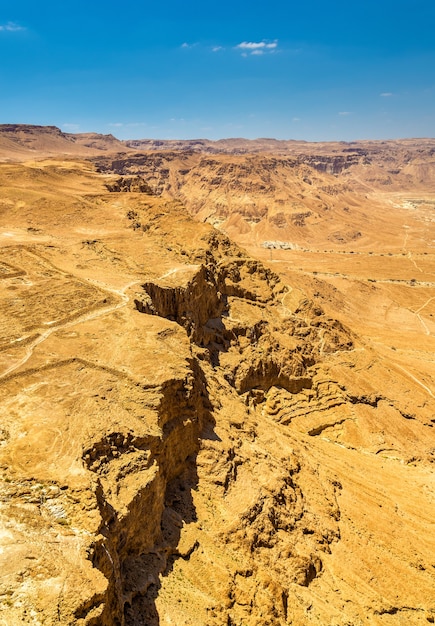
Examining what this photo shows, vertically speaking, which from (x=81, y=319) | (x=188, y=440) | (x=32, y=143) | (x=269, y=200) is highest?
(x=32, y=143)

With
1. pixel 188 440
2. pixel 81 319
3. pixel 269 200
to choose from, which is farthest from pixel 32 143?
pixel 188 440

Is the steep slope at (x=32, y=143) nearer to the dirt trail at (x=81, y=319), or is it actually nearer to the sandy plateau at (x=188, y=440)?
the sandy plateau at (x=188, y=440)

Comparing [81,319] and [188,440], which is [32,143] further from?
[188,440]

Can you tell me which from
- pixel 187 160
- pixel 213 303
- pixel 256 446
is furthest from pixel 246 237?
pixel 256 446

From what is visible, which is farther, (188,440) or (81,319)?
(81,319)

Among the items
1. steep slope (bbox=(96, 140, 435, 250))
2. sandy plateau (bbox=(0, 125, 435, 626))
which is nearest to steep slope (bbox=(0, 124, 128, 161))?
steep slope (bbox=(96, 140, 435, 250))

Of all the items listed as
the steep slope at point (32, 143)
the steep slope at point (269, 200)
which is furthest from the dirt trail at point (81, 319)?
the steep slope at point (32, 143)

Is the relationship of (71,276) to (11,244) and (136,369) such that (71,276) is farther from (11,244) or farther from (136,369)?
(136,369)

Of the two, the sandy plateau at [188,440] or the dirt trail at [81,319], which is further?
the dirt trail at [81,319]
